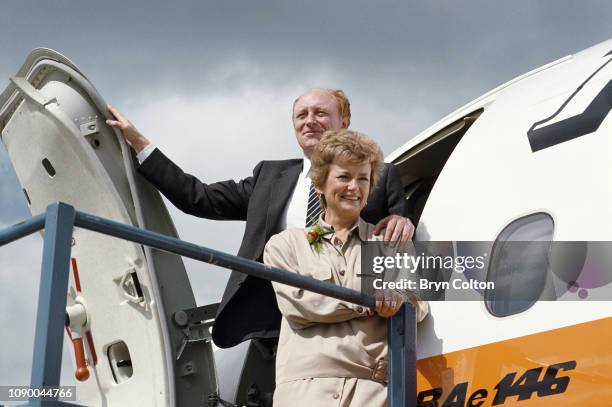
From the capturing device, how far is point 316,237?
5691 millimetres

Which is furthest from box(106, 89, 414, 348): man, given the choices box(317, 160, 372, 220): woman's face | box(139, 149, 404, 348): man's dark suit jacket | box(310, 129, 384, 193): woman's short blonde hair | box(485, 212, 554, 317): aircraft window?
box(485, 212, 554, 317): aircraft window

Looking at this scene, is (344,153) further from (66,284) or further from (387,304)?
(66,284)

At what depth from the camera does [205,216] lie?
6977 mm

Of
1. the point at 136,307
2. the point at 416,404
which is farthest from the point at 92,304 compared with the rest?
the point at 416,404

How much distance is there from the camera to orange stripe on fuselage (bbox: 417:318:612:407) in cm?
476

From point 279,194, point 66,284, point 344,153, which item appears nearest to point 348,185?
point 344,153

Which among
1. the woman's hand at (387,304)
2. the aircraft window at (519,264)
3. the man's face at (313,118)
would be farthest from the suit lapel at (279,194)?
the aircraft window at (519,264)

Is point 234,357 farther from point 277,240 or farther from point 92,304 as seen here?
point 277,240

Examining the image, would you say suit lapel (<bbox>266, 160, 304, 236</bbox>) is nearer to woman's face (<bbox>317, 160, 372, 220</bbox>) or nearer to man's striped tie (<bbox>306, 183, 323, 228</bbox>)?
man's striped tie (<bbox>306, 183, 323, 228</bbox>)

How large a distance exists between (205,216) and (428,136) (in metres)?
1.57

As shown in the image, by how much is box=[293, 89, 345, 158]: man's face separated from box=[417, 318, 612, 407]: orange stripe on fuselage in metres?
1.64

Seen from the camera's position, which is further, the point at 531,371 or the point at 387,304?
the point at 387,304

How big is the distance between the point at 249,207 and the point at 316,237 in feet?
3.50

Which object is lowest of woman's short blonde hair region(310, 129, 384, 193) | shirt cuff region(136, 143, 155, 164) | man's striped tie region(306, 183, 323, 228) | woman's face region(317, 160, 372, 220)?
woman's face region(317, 160, 372, 220)
